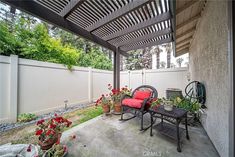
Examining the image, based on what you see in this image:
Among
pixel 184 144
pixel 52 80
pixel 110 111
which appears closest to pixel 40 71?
pixel 52 80

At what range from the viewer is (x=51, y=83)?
151 inches

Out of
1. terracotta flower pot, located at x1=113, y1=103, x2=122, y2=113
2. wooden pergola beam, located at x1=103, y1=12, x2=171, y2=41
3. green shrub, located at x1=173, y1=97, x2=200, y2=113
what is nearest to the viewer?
wooden pergola beam, located at x1=103, y1=12, x2=171, y2=41

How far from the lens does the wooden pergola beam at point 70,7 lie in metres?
1.82

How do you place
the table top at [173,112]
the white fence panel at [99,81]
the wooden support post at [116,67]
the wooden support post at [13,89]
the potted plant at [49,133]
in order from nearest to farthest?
1. the potted plant at [49,133]
2. the table top at [173,112]
3. the wooden support post at [13,89]
4. the wooden support post at [116,67]
5. the white fence panel at [99,81]

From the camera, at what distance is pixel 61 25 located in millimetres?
2234

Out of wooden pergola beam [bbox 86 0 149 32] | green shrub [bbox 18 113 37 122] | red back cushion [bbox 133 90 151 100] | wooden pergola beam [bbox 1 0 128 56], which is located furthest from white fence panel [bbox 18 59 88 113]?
red back cushion [bbox 133 90 151 100]

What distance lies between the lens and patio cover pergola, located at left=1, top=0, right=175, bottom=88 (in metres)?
1.85

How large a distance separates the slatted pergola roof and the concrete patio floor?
234 cm

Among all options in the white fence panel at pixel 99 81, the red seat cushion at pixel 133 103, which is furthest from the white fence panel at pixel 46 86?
the red seat cushion at pixel 133 103

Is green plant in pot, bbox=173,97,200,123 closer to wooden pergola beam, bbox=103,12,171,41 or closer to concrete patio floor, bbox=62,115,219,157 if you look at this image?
concrete patio floor, bbox=62,115,219,157

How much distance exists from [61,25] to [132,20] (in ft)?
5.04

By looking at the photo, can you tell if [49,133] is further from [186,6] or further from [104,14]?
[186,6]

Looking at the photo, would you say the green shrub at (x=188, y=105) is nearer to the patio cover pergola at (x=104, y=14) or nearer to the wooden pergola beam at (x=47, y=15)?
the patio cover pergola at (x=104, y=14)

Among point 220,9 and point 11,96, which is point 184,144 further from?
point 11,96
